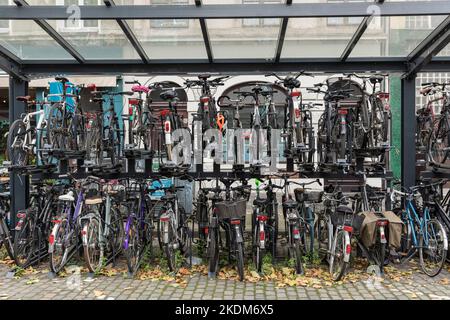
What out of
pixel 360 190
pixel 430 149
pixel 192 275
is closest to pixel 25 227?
pixel 192 275

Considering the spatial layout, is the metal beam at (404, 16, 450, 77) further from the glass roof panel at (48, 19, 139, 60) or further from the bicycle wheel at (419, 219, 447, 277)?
the glass roof panel at (48, 19, 139, 60)

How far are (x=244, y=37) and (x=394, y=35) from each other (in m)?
2.31

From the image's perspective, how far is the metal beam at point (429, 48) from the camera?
558 centimetres

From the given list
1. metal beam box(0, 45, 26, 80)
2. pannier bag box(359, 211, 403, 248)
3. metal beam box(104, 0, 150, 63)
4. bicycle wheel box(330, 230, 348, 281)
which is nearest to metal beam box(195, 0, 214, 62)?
metal beam box(104, 0, 150, 63)

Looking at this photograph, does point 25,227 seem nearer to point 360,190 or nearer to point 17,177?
point 17,177

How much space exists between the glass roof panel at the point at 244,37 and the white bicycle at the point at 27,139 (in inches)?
119

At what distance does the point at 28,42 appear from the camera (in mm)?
6262

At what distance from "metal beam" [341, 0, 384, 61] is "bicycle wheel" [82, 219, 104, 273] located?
15.3 ft

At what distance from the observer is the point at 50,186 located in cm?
634

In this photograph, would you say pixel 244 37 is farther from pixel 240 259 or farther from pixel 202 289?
pixel 202 289

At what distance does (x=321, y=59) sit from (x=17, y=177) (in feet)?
18.4

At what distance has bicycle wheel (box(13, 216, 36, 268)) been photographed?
5750 millimetres

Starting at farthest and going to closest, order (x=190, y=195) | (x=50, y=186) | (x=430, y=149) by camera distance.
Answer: (x=190, y=195) < (x=430, y=149) < (x=50, y=186)

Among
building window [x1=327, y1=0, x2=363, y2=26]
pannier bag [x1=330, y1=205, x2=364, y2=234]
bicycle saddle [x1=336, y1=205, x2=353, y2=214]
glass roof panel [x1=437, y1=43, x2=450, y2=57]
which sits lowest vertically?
pannier bag [x1=330, y1=205, x2=364, y2=234]
